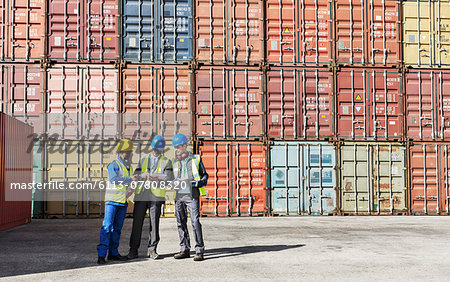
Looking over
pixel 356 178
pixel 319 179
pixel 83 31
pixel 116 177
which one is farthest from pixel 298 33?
pixel 116 177

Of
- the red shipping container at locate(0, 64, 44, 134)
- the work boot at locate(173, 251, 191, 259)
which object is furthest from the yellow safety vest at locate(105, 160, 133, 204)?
the red shipping container at locate(0, 64, 44, 134)

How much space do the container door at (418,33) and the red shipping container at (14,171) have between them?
11910 mm

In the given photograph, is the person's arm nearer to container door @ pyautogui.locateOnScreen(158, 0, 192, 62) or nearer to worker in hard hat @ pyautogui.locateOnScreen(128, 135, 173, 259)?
worker in hard hat @ pyautogui.locateOnScreen(128, 135, 173, 259)

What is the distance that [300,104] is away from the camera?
1575 cm

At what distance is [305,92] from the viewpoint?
1582cm

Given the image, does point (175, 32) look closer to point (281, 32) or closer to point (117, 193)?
point (281, 32)

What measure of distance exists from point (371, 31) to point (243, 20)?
13.6 feet

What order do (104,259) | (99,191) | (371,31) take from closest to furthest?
1. (104,259)
2. (99,191)
3. (371,31)

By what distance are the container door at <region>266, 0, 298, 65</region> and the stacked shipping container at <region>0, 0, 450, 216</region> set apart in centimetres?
3

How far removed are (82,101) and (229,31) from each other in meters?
5.00

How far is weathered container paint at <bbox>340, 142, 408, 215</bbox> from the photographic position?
15.7 metres

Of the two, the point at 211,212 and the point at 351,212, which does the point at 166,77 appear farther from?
the point at 351,212

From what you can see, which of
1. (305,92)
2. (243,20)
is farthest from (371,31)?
(243,20)

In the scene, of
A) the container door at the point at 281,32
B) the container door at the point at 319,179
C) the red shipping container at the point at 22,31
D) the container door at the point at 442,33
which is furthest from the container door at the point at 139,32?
the container door at the point at 442,33
